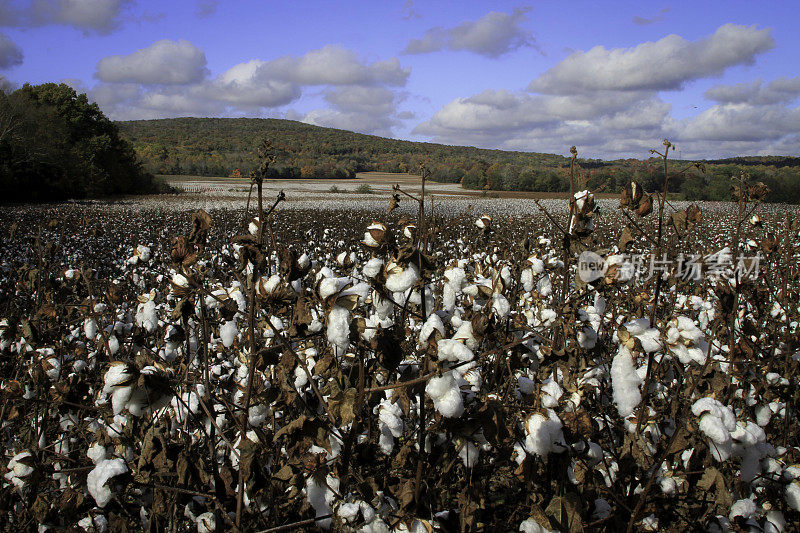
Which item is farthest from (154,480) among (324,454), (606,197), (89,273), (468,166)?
(468,166)

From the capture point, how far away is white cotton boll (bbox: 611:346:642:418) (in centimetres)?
160

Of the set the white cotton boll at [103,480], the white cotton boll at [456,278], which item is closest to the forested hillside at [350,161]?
the white cotton boll at [456,278]

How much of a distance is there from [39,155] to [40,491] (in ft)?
133

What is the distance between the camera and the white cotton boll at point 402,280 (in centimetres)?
135

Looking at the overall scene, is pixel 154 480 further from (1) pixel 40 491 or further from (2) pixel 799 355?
(2) pixel 799 355

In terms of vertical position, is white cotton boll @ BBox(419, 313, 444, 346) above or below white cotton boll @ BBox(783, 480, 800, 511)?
above

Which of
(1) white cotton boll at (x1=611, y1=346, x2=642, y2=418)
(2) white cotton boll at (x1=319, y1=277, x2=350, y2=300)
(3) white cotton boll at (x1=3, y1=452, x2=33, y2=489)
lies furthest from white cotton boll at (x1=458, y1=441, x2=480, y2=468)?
(3) white cotton boll at (x1=3, y1=452, x2=33, y2=489)

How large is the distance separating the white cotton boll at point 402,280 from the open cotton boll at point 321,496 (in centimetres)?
68

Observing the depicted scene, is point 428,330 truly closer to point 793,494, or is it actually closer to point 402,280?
point 402,280

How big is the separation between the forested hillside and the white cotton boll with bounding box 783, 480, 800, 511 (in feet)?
4.29

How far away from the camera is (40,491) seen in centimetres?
202

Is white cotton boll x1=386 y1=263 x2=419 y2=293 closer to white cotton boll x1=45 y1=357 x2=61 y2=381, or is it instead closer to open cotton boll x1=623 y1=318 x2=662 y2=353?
open cotton boll x1=623 y1=318 x2=662 y2=353

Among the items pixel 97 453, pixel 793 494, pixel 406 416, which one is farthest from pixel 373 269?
pixel 793 494

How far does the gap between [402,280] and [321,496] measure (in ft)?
2.49
